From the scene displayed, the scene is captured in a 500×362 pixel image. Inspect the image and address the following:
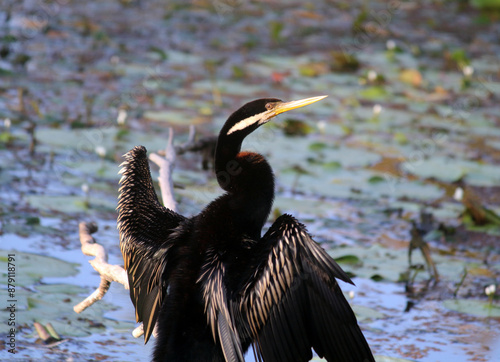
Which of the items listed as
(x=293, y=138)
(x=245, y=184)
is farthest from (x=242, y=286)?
(x=293, y=138)

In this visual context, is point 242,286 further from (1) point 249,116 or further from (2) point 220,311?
(1) point 249,116

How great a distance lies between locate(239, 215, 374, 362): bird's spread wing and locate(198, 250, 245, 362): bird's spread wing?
83 mm

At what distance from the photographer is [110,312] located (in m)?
4.63

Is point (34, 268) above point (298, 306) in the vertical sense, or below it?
below

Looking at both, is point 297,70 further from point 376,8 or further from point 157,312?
point 157,312

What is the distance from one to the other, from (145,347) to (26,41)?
259 inches

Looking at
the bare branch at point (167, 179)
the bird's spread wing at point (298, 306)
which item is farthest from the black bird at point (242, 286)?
the bare branch at point (167, 179)

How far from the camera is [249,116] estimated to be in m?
3.62

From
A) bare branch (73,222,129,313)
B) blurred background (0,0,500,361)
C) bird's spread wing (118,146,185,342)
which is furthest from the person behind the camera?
blurred background (0,0,500,361)

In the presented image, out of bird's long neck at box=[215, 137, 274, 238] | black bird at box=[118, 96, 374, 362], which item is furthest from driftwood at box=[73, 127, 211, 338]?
bird's long neck at box=[215, 137, 274, 238]

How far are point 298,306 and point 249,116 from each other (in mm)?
950

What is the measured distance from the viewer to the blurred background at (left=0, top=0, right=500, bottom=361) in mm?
4855

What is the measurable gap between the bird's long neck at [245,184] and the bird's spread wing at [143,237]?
1.04 feet

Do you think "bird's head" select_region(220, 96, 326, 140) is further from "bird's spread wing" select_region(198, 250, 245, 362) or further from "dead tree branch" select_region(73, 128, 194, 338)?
"dead tree branch" select_region(73, 128, 194, 338)
